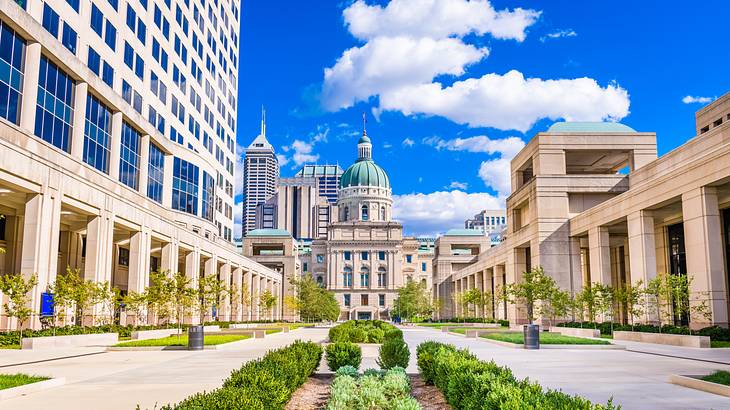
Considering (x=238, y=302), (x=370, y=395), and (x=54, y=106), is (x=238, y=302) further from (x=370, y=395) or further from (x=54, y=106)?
(x=370, y=395)

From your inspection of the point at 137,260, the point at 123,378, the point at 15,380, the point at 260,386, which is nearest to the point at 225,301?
the point at 137,260

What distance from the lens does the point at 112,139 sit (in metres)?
45.7

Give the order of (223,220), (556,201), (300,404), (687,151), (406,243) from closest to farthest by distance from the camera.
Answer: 1. (300,404)
2. (687,151)
3. (556,201)
4. (223,220)
5. (406,243)

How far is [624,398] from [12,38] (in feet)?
107

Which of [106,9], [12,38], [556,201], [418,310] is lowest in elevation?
[418,310]

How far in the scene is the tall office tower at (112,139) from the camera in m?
30.8

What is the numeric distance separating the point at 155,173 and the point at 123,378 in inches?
1661

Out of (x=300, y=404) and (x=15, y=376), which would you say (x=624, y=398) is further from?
(x=15, y=376)

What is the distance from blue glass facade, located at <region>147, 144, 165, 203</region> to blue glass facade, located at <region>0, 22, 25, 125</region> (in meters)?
20.8

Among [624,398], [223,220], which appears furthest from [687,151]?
[223,220]

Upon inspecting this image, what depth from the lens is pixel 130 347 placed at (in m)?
27.1

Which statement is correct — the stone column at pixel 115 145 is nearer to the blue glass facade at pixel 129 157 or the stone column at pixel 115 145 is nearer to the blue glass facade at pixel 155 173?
the blue glass facade at pixel 129 157

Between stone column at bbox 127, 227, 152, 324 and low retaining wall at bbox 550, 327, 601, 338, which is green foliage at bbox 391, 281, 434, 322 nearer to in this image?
low retaining wall at bbox 550, 327, 601, 338

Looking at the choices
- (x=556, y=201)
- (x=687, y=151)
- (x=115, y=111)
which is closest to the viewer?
(x=687, y=151)
